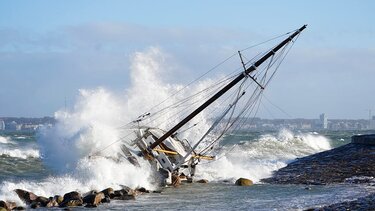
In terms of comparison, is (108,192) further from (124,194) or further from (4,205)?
(4,205)

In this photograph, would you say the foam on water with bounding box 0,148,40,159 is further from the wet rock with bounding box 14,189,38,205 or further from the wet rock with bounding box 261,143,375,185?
the wet rock with bounding box 14,189,38,205

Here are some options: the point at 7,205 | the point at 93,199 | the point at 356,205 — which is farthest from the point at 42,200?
the point at 356,205

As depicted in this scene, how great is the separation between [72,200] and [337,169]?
21.1 meters

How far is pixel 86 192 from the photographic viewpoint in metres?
36.6

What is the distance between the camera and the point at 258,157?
68.6 meters

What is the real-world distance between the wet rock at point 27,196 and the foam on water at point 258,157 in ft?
53.7

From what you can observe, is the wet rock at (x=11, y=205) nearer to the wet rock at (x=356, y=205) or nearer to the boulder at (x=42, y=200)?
the boulder at (x=42, y=200)

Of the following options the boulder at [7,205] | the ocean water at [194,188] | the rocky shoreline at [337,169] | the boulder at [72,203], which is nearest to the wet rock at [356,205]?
the rocky shoreline at [337,169]

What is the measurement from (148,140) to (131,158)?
1.69m

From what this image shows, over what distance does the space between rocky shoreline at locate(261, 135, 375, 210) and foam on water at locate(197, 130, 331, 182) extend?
6.22 feet

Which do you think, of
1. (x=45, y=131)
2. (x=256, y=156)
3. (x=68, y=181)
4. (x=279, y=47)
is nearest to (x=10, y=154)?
(x=256, y=156)

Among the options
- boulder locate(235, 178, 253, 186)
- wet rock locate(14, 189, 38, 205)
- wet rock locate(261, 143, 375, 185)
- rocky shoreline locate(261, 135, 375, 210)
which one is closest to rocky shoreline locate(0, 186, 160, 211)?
wet rock locate(14, 189, 38, 205)

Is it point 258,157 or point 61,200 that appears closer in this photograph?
point 61,200

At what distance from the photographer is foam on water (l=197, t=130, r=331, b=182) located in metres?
49.2
